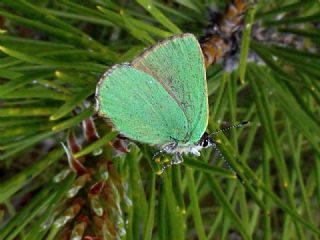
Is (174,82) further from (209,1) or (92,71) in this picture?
(209,1)

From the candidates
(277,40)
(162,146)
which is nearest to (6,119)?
(162,146)

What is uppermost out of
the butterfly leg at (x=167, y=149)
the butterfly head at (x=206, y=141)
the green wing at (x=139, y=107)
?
the green wing at (x=139, y=107)

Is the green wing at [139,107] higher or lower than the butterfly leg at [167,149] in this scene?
higher

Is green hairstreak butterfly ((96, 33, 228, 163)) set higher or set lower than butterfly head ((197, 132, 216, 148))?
higher

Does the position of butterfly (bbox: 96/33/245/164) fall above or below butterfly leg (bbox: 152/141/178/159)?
above

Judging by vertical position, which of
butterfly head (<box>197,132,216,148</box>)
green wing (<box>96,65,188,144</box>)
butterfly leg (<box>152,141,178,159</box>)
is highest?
green wing (<box>96,65,188,144</box>)

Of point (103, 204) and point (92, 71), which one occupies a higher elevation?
point (92, 71)
